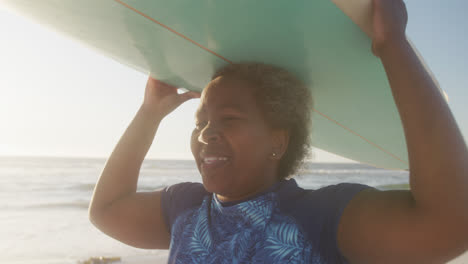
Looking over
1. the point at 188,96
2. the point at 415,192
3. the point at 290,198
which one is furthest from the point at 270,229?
the point at 188,96

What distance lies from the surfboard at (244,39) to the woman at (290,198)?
130 millimetres

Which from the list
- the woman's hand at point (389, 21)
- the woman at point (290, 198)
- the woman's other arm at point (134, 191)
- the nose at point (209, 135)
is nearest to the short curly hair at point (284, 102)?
the woman at point (290, 198)

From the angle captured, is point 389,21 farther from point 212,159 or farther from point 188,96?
point 188,96

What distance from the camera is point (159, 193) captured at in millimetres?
1852

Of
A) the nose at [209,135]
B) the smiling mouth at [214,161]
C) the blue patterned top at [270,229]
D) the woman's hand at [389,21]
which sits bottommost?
the blue patterned top at [270,229]

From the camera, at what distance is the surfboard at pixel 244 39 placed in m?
1.40

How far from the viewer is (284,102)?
1580mm

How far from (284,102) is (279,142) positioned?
0.18 m

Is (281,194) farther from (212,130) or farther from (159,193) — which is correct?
(159,193)

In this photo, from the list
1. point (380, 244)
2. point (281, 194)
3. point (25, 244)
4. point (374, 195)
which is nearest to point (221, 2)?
point (281, 194)

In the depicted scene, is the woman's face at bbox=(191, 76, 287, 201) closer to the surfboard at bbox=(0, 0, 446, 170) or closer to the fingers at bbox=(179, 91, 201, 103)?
the surfboard at bbox=(0, 0, 446, 170)

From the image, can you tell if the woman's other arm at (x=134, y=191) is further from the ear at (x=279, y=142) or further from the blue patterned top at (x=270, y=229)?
the ear at (x=279, y=142)

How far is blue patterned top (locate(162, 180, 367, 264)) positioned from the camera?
121 centimetres

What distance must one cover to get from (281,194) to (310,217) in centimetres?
18
